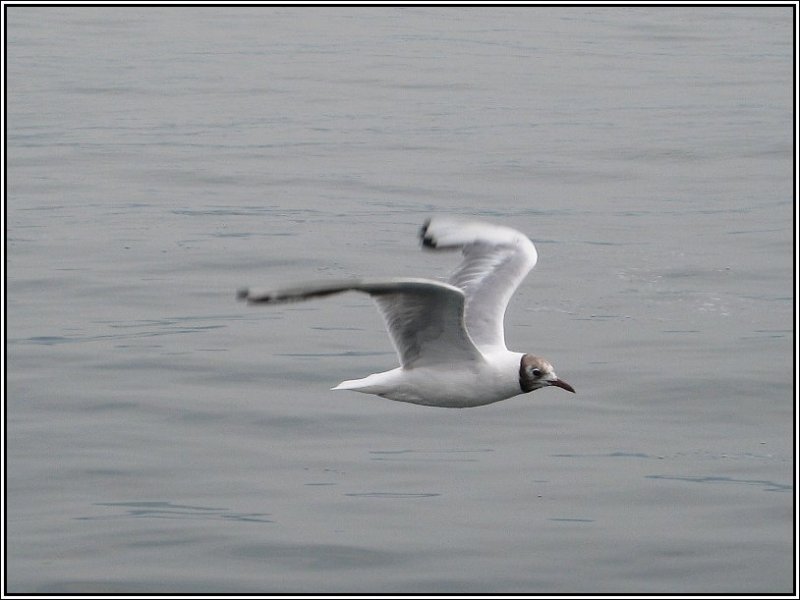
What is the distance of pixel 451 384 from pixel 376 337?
3.69 m

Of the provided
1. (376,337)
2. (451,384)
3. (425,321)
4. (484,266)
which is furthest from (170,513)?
(376,337)

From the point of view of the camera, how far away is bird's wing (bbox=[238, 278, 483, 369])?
795 cm

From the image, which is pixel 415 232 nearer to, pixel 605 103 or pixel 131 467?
pixel 131 467

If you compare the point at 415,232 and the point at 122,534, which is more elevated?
the point at 415,232

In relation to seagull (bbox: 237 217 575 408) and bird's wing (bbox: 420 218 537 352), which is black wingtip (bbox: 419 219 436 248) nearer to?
bird's wing (bbox: 420 218 537 352)

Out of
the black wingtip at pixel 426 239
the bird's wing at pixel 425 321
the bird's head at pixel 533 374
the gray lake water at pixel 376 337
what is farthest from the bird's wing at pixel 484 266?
the gray lake water at pixel 376 337

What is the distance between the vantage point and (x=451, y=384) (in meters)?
8.58

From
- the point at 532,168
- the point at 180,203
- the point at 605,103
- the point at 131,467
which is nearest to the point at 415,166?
the point at 532,168

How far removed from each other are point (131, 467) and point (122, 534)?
73 centimetres

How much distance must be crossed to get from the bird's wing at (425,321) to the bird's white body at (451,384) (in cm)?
6

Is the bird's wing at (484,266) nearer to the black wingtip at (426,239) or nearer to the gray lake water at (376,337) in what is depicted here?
the black wingtip at (426,239)

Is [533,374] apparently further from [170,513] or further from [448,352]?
[170,513]

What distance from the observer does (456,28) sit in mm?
32219

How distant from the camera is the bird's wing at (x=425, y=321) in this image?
795 cm
